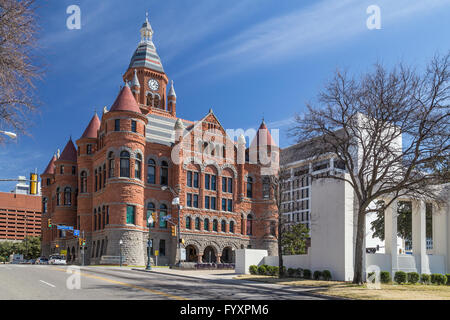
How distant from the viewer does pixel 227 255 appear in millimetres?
67750

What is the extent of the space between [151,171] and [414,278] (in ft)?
130

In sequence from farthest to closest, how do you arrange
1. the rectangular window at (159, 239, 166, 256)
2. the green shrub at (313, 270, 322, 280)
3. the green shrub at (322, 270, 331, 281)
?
the rectangular window at (159, 239, 166, 256)
the green shrub at (313, 270, 322, 280)
the green shrub at (322, 270, 331, 281)

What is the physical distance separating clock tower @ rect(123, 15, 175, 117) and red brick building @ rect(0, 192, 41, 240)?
12746 centimetres

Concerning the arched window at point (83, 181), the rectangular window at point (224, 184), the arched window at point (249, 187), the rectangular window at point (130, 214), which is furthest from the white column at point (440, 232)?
the arched window at point (83, 181)

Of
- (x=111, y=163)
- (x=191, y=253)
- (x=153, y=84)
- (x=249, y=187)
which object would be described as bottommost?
(x=191, y=253)

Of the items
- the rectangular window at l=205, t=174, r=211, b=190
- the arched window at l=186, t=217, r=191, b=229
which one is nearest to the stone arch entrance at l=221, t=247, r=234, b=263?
the arched window at l=186, t=217, r=191, b=229

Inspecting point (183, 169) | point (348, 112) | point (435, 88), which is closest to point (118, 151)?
point (183, 169)

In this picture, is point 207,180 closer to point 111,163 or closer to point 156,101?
point 111,163

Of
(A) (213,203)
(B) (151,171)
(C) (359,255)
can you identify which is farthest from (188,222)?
(C) (359,255)

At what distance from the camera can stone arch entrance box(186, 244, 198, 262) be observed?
63.6 m

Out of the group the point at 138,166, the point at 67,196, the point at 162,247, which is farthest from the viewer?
the point at 67,196

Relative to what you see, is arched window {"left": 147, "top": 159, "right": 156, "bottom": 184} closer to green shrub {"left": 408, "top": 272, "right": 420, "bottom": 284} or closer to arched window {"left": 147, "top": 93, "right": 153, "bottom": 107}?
arched window {"left": 147, "top": 93, "right": 153, "bottom": 107}

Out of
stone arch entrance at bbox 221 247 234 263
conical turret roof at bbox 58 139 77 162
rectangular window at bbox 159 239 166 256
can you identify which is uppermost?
conical turret roof at bbox 58 139 77 162
